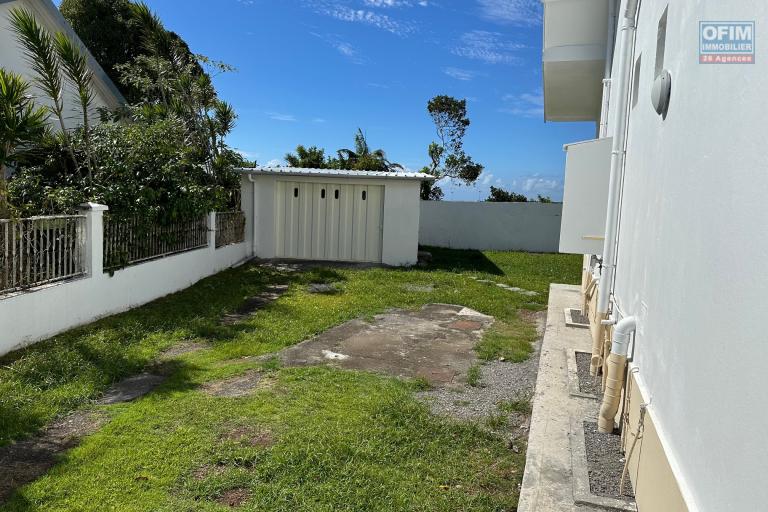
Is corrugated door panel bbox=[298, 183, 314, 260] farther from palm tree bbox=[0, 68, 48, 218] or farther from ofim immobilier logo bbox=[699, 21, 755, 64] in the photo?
ofim immobilier logo bbox=[699, 21, 755, 64]

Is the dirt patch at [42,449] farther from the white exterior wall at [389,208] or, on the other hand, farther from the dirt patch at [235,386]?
the white exterior wall at [389,208]

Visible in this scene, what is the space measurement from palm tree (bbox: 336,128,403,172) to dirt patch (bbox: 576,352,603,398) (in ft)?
58.5

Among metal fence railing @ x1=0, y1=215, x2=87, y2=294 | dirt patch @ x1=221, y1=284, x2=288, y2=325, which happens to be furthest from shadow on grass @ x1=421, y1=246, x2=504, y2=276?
metal fence railing @ x1=0, y1=215, x2=87, y2=294

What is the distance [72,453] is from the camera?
3.87 meters

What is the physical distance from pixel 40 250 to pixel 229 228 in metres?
6.53

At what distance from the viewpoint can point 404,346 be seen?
7070 mm

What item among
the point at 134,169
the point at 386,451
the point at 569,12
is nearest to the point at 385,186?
the point at 134,169

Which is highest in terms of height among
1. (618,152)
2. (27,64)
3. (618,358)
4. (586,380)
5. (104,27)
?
(104,27)

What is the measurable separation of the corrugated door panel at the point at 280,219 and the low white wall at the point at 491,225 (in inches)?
275

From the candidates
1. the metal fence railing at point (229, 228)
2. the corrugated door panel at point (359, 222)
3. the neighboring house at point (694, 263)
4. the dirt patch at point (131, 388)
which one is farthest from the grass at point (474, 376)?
the corrugated door panel at point (359, 222)

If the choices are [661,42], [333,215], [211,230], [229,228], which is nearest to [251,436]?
[661,42]

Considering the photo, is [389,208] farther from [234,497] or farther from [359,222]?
[234,497]

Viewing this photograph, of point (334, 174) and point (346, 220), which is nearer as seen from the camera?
point (334, 174)

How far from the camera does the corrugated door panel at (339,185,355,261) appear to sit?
14977 mm
